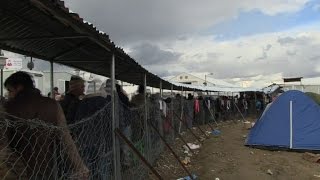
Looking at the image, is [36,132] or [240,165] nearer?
[36,132]

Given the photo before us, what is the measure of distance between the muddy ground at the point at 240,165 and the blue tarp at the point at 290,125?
0.43 meters

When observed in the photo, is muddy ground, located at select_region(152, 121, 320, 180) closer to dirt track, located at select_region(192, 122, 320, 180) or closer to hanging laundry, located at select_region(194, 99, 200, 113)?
dirt track, located at select_region(192, 122, 320, 180)

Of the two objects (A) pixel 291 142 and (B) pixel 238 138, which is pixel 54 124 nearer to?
(A) pixel 291 142

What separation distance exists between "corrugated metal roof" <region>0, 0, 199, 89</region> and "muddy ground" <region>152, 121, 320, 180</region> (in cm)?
441

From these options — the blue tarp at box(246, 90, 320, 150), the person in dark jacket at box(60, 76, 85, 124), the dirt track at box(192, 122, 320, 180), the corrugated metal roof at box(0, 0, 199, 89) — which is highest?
the corrugated metal roof at box(0, 0, 199, 89)

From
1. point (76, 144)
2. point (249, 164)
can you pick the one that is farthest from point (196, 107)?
point (76, 144)

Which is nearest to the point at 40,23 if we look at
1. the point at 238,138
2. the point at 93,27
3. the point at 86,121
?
the point at 93,27

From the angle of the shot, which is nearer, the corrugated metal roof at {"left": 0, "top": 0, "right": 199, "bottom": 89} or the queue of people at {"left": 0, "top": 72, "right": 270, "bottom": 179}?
the queue of people at {"left": 0, "top": 72, "right": 270, "bottom": 179}

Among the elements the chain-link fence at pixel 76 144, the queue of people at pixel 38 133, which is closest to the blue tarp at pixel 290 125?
the chain-link fence at pixel 76 144

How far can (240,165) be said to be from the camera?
1420 cm

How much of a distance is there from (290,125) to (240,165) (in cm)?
406

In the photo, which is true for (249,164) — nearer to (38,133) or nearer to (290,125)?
(290,125)

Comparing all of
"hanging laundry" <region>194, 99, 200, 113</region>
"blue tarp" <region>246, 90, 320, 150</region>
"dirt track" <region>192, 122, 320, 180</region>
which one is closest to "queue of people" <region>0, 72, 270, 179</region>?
"dirt track" <region>192, 122, 320, 180</region>

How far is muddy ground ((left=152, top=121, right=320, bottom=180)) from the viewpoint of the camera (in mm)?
12633
